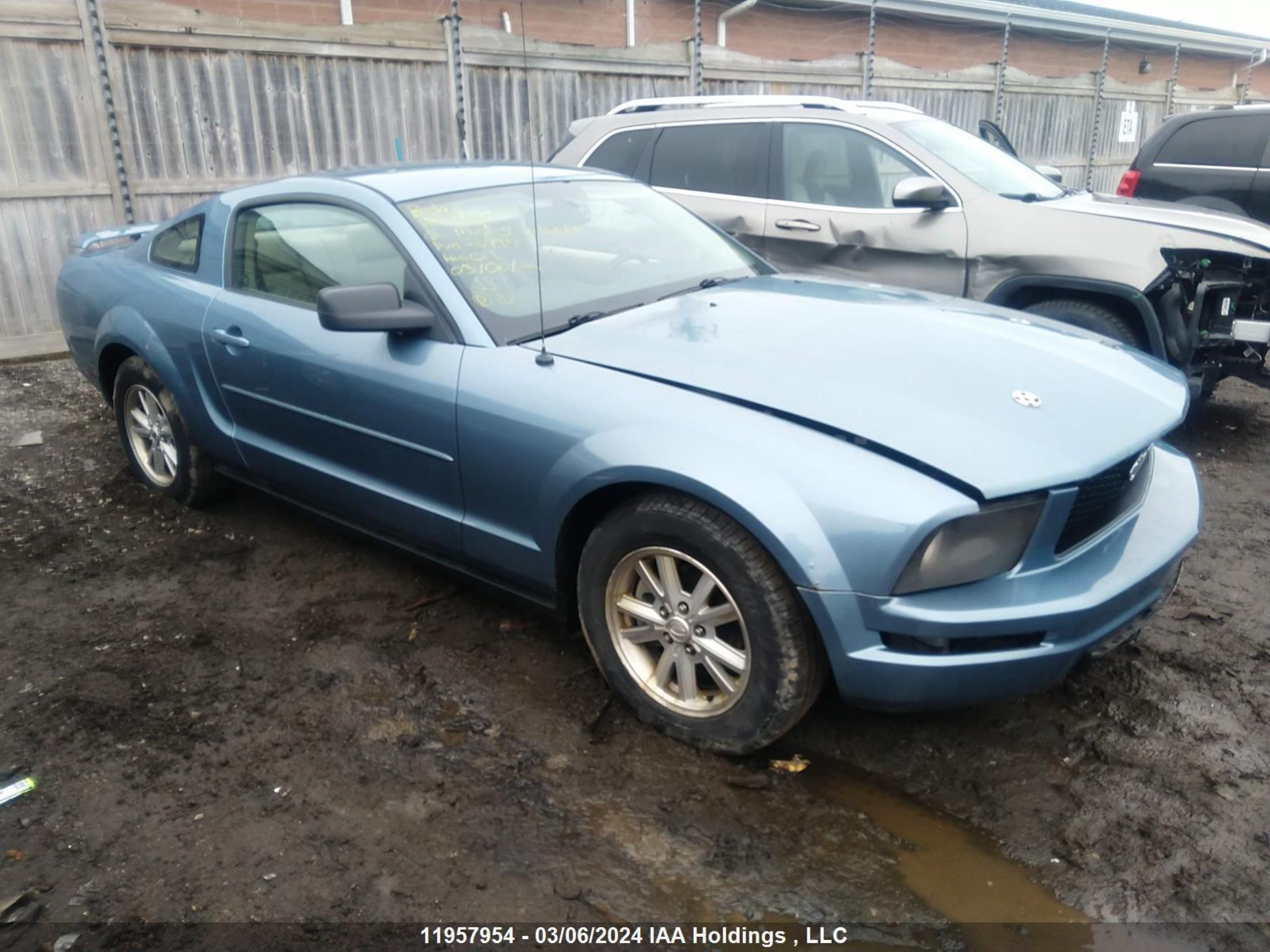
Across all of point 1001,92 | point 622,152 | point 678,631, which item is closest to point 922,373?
point 678,631

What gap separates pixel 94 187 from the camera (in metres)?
7.56

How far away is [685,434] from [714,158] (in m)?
4.27

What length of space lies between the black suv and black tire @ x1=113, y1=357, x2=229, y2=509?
7.27 metres

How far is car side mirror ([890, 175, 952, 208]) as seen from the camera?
5613 millimetres

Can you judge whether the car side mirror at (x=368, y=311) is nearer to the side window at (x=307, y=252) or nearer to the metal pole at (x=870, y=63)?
the side window at (x=307, y=252)

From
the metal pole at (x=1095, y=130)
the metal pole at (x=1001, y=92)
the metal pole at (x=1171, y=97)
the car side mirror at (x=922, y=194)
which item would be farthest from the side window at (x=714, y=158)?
→ the metal pole at (x=1171, y=97)

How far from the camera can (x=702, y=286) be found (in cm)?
387

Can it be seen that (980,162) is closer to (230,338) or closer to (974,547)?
(974,547)

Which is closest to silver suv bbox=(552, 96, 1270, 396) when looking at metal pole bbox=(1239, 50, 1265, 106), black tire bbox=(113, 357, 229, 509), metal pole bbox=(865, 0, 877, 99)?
black tire bbox=(113, 357, 229, 509)

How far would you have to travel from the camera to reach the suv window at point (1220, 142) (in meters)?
7.80

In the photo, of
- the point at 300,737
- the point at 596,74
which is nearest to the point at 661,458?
the point at 300,737

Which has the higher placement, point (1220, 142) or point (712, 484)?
point (1220, 142)

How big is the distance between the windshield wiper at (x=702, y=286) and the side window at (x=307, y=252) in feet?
3.16

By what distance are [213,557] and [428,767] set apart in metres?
1.96
